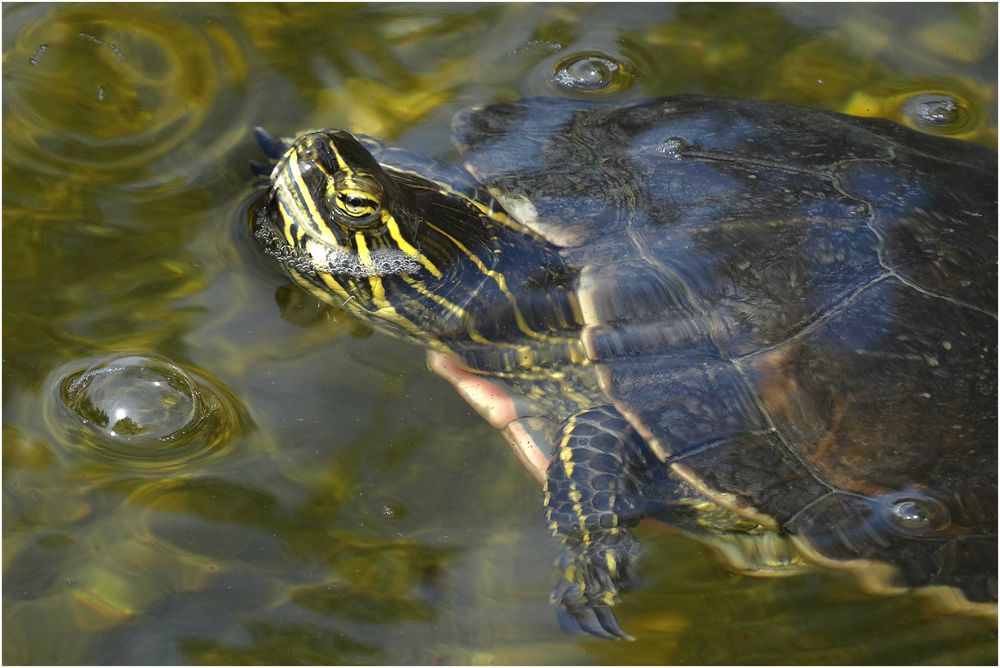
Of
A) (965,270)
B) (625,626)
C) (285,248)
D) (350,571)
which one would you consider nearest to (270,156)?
(285,248)

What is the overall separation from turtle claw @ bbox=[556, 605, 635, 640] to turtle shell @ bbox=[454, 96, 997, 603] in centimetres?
→ 65

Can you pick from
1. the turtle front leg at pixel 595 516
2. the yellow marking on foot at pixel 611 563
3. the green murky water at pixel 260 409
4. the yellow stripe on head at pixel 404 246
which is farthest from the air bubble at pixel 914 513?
the yellow stripe on head at pixel 404 246

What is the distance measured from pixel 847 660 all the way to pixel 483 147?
108 inches

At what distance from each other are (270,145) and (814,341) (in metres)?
2.83

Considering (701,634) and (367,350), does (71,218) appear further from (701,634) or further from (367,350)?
(701,634)

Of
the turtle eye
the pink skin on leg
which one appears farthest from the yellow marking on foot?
the turtle eye

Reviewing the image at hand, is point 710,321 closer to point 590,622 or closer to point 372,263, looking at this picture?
point 590,622

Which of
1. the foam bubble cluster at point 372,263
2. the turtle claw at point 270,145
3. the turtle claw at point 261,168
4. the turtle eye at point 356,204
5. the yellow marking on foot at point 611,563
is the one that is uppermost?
the turtle eye at point 356,204

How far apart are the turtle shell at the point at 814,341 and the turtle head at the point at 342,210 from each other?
558 millimetres

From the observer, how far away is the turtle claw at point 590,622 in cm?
368

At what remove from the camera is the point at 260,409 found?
13.4ft

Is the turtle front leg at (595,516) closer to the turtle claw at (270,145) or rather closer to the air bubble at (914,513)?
the air bubble at (914,513)

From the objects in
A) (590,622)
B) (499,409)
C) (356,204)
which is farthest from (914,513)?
(356,204)

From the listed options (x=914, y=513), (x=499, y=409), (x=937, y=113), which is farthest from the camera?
(x=937, y=113)
